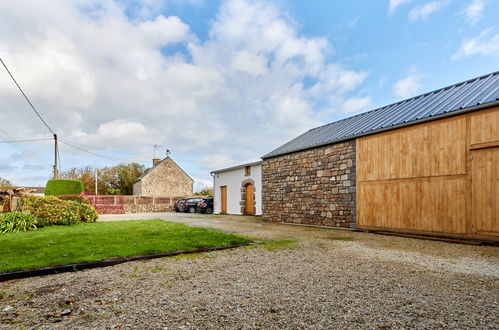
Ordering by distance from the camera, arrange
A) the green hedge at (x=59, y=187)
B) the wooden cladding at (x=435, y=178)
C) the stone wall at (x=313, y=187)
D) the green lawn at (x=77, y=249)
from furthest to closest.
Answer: the green hedge at (x=59, y=187), the stone wall at (x=313, y=187), the wooden cladding at (x=435, y=178), the green lawn at (x=77, y=249)

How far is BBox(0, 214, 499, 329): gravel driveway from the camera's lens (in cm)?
212

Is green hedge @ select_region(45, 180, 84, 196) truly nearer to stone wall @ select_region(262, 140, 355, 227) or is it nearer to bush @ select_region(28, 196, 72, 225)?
bush @ select_region(28, 196, 72, 225)

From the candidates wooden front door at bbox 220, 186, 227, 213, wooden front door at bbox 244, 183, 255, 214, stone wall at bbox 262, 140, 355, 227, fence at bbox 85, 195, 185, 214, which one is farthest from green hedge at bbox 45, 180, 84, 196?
stone wall at bbox 262, 140, 355, 227

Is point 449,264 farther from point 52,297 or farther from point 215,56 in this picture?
point 215,56

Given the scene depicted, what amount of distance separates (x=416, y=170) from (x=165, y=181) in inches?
1065

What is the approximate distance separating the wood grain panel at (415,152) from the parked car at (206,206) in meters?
14.6

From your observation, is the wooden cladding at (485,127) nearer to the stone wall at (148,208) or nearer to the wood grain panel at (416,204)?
the wood grain panel at (416,204)

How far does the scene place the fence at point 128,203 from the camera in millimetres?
21016

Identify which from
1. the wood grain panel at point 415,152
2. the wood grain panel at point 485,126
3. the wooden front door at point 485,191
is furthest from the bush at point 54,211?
the wood grain panel at point 485,126

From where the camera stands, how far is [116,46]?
8.00 metres

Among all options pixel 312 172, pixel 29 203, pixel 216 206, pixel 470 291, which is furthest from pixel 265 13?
pixel 216 206

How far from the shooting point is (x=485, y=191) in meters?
5.72

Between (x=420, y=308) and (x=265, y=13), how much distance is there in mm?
7981

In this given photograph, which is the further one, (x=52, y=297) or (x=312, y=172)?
(x=312, y=172)
